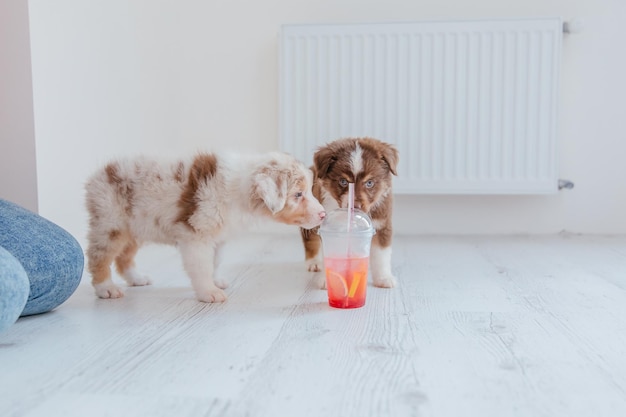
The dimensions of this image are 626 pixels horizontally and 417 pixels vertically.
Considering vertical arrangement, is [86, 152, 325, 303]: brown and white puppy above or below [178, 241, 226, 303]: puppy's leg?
above

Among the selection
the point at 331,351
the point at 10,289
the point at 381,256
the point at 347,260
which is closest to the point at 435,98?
the point at 381,256

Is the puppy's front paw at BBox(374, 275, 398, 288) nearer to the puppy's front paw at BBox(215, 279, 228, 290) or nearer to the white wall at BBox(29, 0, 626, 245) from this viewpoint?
the puppy's front paw at BBox(215, 279, 228, 290)

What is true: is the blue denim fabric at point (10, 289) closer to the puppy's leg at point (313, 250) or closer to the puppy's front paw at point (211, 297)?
the puppy's front paw at point (211, 297)

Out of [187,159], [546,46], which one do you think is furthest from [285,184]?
[546,46]

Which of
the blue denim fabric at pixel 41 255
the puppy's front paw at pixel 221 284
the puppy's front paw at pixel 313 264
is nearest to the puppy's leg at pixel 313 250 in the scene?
the puppy's front paw at pixel 313 264

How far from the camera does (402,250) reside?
2900 millimetres

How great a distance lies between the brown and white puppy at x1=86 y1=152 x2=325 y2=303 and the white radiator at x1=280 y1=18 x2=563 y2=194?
54.1 inches

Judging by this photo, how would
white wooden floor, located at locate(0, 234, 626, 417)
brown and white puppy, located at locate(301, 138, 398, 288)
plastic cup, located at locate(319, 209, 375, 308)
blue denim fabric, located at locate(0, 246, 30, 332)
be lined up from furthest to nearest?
brown and white puppy, located at locate(301, 138, 398, 288), plastic cup, located at locate(319, 209, 375, 308), blue denim fabric, located at locate(0, 246, 30, 332), white wooden floor, located at locate(0, 234, 626, 417)

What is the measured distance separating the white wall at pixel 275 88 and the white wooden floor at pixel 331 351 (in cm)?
110

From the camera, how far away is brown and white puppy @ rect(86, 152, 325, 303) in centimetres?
186

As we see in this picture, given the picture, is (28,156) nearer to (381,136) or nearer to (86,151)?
(86,151)

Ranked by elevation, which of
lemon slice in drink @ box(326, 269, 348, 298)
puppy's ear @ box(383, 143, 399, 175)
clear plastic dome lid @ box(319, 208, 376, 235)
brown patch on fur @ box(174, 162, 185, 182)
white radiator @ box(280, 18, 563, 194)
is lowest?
lemon slice in drink @ box(326, 269, 348, 298)

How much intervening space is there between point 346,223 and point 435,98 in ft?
5.32

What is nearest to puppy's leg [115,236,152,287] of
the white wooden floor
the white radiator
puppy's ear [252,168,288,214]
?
the white wooden floor
